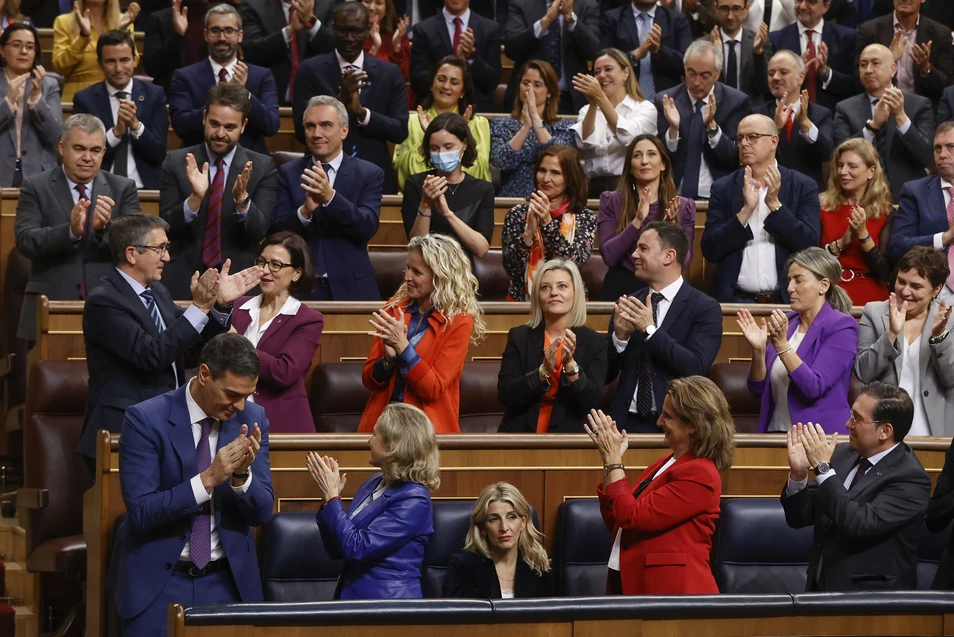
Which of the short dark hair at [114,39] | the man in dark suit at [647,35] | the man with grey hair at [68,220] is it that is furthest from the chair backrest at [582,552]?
the man in dark suit at [647,35]

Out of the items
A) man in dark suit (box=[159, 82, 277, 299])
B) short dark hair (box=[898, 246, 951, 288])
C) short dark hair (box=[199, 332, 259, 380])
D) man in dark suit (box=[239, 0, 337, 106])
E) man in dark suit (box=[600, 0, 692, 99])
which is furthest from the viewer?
man in dark suit (box=[600, 0, 692, 99])

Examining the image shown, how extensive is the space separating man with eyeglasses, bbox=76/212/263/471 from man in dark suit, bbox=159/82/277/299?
1.03 meters

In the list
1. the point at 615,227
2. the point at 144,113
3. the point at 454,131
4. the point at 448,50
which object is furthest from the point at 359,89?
the point at 615,227

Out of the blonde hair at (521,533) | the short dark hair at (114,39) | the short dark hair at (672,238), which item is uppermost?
the short dark hair at (114,39)

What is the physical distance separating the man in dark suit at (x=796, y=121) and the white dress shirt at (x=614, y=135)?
0.54 meters

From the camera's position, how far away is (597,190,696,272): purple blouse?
4.73m

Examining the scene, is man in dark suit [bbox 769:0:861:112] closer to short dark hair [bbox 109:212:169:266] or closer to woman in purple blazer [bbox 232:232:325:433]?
woman in purple blazer [bbox 232:232:325:433]

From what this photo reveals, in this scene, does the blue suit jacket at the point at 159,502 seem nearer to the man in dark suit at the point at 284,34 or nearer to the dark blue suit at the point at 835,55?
the man in dark suit at the point at 284,34

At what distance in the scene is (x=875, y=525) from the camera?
3146mm

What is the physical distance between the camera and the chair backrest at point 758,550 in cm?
362

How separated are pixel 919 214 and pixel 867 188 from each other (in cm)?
22

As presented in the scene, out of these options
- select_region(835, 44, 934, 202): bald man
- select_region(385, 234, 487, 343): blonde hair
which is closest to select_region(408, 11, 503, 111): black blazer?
select_region(835, 44, 934, 202): bald man

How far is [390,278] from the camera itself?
18.0 feet

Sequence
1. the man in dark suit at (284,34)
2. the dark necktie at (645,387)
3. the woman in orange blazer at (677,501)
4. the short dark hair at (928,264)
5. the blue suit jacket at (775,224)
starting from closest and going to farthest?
the woman in orange blazer at (677,501)
the dark necktie at (645,387)
the short dark hair at (928,264)
the blue suit jacket at (775,224)
the man in dark suit at (284,34)
